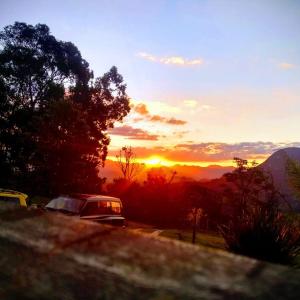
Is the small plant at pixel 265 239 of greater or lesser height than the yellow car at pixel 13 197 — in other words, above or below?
below

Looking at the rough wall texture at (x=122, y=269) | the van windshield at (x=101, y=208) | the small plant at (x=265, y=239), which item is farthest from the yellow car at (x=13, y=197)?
the rough wall texture at (x=122, y=269)

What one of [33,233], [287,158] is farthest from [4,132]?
[33,233]

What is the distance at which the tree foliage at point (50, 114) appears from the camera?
1058 inches

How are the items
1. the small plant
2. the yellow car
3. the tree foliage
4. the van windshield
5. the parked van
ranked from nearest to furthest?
the small plant < the yellow car < the parked van < the van windshield < the tree foliage

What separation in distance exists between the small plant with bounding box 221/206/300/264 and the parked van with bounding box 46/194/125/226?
6.40 metres

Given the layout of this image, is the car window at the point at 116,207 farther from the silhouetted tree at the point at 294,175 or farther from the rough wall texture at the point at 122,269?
the rough wall texture at the point at 122,269

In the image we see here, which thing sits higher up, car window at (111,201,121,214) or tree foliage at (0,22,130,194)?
tree foliage at (0,22,130,194)

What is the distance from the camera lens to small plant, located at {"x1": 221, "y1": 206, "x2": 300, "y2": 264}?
32.8 ft

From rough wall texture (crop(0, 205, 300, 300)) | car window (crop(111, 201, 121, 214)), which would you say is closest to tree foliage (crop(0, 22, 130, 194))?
car window (crop(111, 201, 121, 214))

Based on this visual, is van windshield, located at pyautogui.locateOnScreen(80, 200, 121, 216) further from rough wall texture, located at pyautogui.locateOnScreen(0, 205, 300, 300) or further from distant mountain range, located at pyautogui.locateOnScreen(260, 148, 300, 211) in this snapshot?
rough wall texture, located at pyautogui.locateOnScreen(0, 205, 300, 300)

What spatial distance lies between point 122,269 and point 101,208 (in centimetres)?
1550

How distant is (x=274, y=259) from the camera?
9.89 metres

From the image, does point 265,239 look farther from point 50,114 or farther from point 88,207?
point 50,114

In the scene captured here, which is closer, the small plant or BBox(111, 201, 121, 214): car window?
the small plant
